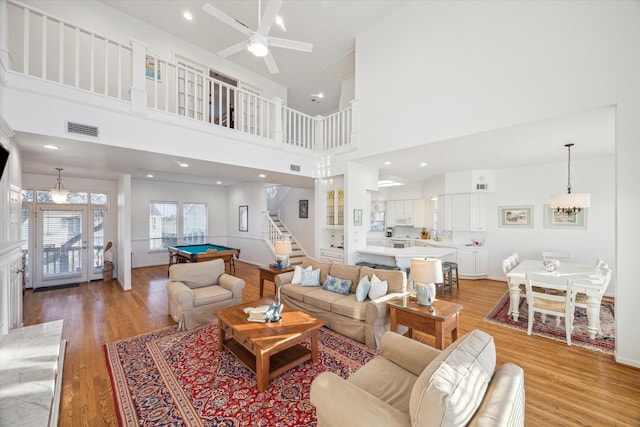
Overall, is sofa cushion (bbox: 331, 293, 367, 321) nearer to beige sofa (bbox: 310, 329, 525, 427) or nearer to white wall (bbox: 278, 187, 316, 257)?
beige sofa (bbox: 310, 329, 525, 427)

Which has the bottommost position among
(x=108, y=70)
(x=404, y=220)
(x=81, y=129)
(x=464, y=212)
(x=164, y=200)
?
(x=404, y=220)

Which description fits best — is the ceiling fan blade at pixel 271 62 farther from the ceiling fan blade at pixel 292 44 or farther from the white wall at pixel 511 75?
the white wall at pixel 511 75

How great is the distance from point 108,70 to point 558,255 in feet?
31.4

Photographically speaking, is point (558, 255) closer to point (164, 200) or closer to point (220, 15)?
point (220, 15)

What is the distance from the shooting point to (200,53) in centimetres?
591

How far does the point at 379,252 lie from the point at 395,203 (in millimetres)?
4162

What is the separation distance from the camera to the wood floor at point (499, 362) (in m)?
2.11

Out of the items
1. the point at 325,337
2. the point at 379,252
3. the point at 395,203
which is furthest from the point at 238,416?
the point at 395,203

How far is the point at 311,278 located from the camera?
14.0 feet

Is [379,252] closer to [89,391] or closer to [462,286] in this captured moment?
[462,286]

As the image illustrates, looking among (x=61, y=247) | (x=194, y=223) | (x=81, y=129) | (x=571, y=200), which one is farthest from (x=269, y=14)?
(x=194, y=223)

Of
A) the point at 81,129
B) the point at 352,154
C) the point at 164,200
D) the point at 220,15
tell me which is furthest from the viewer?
the point at 164,200

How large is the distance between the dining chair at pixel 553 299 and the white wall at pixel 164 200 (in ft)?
31.0

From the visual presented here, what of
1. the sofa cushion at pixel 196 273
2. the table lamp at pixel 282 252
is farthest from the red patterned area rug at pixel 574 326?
the sofa cushion at pixel 196 273
